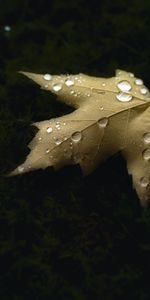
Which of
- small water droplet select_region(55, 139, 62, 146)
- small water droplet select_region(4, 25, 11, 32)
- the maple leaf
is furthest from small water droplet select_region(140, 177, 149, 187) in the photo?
small water droplet select_region(4, 25, 11, 32)

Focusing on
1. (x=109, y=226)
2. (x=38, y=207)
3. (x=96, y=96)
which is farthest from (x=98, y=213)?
(x=96, y=96)

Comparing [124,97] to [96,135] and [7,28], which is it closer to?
[96,135]

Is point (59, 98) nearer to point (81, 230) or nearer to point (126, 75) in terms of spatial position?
point (126, 75)

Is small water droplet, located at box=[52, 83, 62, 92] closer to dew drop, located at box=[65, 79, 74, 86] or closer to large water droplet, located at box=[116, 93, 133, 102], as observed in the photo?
dew drop, located at box=[65, 79, 74, 86]

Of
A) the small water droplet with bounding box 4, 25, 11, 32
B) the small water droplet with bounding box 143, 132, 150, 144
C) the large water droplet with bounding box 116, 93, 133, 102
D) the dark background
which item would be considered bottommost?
the dark background

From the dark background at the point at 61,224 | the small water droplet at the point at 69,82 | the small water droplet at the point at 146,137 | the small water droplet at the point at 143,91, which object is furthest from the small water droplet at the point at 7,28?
the small water droplet at the point at 146,137
